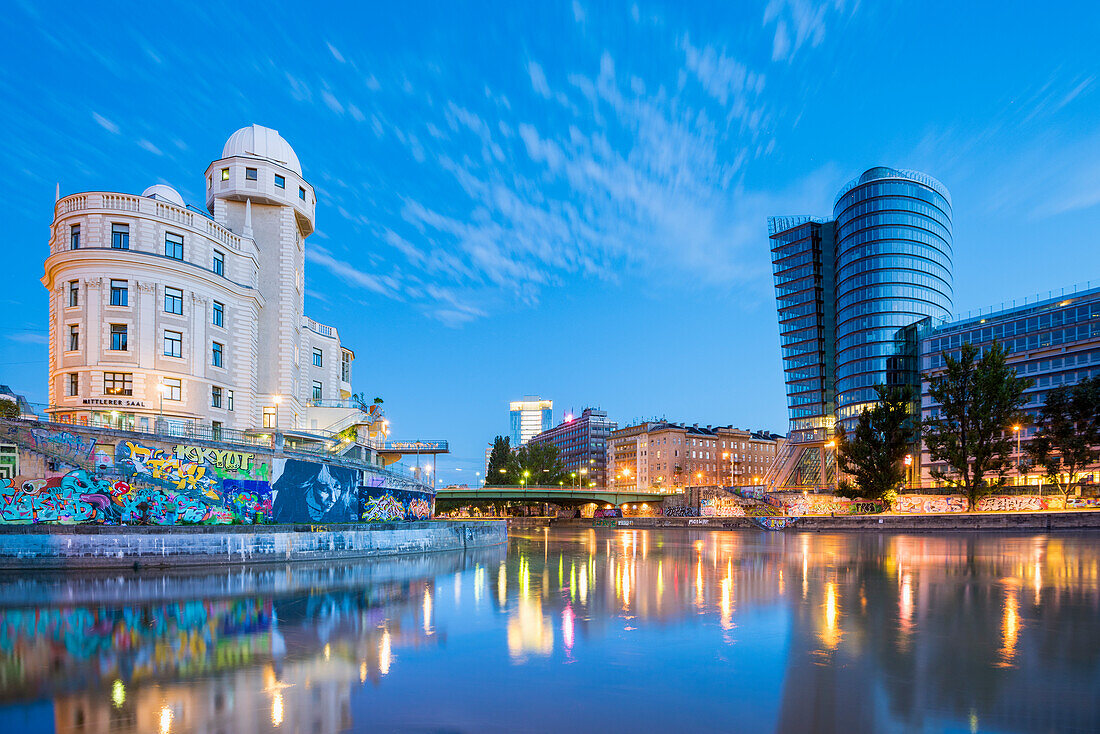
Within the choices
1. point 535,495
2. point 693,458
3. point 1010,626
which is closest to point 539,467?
point 535,495

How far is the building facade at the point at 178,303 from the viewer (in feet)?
127

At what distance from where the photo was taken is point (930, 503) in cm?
8112

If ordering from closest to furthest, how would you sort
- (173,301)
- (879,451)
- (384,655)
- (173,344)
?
(384,655) → (173,344) → (173,301) → (879,451)

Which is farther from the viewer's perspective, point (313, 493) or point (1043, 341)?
point (1043, 341)

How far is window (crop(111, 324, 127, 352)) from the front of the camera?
3906 cm

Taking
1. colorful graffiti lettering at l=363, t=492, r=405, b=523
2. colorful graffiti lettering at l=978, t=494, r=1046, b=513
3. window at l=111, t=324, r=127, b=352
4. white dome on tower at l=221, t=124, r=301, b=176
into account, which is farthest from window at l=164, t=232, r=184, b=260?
colorful graffiti lettering at l=978, t=494, r=1046, b=513

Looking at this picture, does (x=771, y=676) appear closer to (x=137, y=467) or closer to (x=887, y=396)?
(x=137, y=467)

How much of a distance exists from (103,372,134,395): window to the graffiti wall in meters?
8.29

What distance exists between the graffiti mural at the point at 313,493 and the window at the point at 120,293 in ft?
45.5

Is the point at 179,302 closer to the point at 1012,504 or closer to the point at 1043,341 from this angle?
the point at 1012,504

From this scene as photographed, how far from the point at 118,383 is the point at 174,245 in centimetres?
956

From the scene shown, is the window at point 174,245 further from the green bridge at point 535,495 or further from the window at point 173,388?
the green bridge at point 535,495

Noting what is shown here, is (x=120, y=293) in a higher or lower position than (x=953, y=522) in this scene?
higher

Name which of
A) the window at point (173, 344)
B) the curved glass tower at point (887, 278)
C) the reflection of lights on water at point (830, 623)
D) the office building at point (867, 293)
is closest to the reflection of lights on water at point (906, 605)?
the reflection of lights on water at point (830, 623)
